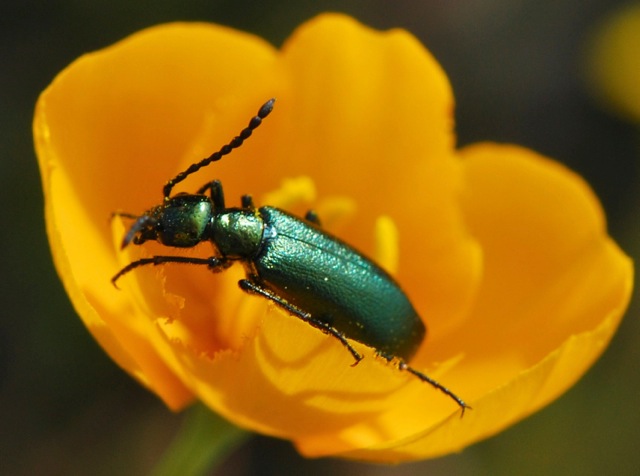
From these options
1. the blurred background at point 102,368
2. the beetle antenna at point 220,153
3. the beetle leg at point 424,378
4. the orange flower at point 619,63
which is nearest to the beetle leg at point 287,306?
the beetle leg at point 424,378

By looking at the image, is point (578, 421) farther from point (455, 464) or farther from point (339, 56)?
point (339, 56)

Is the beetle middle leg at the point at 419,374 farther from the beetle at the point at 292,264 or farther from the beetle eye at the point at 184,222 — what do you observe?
the beetle eye at the point at 184,222

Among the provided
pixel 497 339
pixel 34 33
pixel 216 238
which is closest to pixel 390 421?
pixel 497 339

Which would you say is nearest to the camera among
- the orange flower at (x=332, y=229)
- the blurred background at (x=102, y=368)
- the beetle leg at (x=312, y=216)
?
the orange flower at (x=332, y=229)

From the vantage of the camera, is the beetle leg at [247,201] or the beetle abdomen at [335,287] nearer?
the beetle abdomen at [335,287]

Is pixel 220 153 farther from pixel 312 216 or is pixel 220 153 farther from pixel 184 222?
pixel 312 216

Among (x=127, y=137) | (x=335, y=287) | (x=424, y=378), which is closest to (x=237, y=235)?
(x=335, y=287)

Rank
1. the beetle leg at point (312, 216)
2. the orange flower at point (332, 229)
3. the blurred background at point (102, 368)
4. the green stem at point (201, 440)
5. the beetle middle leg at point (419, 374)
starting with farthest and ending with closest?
the blurred background at point (102, 368)
the beetle leg at point (312, 216)
the green stem at point (201, 440)
the beetle middle leg at point (419, 374)
the orange flower at point (332, 229)
